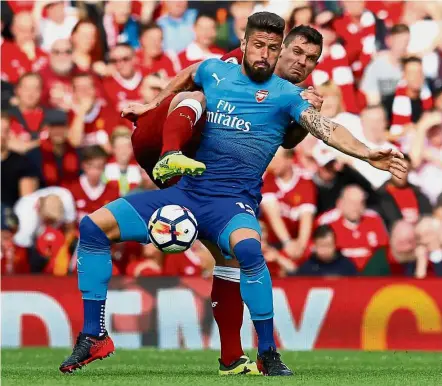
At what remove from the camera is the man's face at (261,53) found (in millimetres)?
7789

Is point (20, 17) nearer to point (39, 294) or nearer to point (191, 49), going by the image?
point (191, 49)

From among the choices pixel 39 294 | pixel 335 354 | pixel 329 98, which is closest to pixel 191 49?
pixel 329 98

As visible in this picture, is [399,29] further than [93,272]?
Yes

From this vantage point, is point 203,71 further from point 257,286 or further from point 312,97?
point 257,286

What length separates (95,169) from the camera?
42.4 feet

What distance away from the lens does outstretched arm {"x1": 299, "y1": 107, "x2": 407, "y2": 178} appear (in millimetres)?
7172

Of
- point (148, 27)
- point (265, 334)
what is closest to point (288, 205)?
point (148, 27)

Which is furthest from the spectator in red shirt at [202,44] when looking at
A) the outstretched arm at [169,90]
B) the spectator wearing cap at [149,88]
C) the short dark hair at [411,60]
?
the outstretched arm at [169,90]

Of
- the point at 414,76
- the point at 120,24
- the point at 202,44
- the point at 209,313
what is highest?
the point at 120,24

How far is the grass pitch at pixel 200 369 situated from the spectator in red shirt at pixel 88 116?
9.29 ft

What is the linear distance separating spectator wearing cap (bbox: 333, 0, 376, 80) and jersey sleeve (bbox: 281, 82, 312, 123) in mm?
5847

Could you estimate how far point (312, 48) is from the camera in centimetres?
830

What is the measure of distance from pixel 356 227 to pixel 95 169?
311cm

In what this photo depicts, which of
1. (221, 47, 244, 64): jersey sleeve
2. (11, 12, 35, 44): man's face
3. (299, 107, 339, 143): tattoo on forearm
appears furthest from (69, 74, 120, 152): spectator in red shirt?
(299, 107, 339, 143): tattoo on forearm
